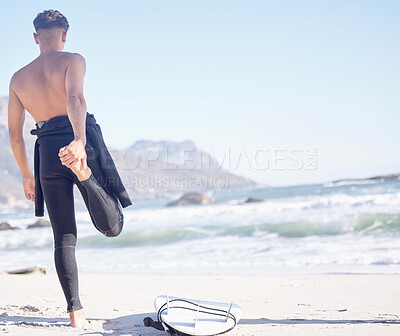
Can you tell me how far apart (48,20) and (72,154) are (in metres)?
1.01

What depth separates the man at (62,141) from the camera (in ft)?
8.70

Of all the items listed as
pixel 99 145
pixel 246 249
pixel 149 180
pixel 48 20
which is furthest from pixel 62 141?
pixel 149 180

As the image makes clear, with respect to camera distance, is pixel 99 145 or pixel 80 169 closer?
pixel 80 169

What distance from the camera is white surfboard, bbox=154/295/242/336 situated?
2.67 meters

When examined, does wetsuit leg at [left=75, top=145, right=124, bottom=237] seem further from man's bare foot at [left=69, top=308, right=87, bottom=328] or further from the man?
man's bare foot at [left=69, top=308, right=87, bottom=328]

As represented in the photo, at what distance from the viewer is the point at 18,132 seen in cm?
300

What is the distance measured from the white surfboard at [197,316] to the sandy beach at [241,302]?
124 millimetres

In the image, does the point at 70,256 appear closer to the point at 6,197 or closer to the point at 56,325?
the point at 56,325

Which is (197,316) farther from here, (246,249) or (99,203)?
(246,249)

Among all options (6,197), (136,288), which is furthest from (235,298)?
(6,197)

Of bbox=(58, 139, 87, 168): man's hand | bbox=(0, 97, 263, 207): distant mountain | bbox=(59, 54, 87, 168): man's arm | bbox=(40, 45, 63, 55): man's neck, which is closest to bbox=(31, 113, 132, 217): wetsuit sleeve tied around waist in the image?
bbox=(59, 54, 87, 168): man's arm

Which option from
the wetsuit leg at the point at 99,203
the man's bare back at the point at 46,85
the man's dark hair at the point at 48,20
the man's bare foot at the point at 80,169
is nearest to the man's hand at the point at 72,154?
the man's bare foot at the point at 80,169

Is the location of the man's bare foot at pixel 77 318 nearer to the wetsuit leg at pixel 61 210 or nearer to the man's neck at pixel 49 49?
the wetsuit leg at pixel 61 210

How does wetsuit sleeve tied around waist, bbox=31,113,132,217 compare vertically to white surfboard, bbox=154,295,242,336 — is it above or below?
above
